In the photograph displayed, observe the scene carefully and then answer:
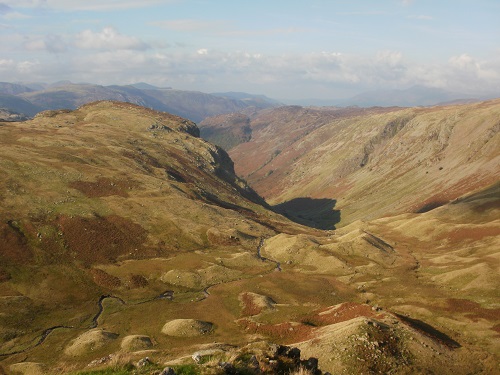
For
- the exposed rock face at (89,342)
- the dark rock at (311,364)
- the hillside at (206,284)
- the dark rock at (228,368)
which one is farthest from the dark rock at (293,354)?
the exposed rock face at (89,342)

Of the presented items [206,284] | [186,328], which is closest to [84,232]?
[206,284]

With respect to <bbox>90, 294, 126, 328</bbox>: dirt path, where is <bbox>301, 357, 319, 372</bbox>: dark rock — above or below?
above

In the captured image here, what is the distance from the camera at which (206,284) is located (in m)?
102

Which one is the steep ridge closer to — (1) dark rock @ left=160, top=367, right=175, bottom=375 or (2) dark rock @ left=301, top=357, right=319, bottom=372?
(1) dark rock @ left=160, top=367, right=175, bottom=375

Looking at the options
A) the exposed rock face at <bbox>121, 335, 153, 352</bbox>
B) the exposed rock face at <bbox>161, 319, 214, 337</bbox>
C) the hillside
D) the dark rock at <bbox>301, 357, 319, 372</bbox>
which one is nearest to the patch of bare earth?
the hillside

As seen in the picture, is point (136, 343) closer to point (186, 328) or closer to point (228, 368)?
point (186, 328)

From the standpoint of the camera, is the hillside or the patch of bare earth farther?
the patch of bare earth

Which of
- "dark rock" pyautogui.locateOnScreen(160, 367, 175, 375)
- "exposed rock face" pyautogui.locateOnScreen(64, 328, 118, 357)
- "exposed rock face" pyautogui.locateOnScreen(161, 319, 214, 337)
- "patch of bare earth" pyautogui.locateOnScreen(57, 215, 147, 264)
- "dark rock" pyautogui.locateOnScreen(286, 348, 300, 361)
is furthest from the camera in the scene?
"patch of bare earth" pyautogui.locateOnScreen(57, 215, 147, 264)

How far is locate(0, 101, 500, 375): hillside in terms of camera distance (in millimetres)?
50969

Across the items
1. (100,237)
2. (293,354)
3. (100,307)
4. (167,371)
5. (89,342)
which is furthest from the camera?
(100,237)

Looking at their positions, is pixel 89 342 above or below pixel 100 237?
below

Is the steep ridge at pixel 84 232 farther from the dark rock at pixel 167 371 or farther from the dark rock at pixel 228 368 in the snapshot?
the dark rock at pixel 228 368

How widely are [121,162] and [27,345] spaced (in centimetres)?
11858

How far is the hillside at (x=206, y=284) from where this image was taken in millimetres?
50969
